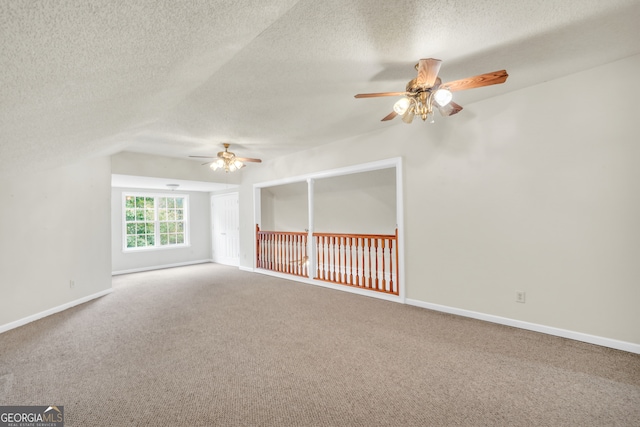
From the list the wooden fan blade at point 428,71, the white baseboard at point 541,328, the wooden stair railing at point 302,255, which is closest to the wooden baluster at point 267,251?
the wooden stair railing at point 302,255

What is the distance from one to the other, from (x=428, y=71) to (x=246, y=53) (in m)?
1.39

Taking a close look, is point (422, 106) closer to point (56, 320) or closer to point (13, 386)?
point (13, 386)

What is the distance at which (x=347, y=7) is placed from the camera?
165cm

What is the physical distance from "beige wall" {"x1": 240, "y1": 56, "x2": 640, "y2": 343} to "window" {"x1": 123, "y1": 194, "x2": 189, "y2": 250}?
645 cm

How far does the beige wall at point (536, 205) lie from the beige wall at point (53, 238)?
4893 mm

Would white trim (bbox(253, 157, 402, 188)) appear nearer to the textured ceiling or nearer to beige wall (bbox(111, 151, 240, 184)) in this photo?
the textured ceiling

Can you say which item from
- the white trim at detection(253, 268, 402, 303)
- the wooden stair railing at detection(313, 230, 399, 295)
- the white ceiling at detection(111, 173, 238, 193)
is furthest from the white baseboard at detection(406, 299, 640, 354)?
the white ceiling at detection(111, 173, 238, 193)

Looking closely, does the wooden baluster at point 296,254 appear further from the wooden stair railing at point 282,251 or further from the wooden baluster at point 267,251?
the wooden baluster at point 267,251

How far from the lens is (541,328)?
2.81 m

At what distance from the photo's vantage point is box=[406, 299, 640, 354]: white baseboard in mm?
2420

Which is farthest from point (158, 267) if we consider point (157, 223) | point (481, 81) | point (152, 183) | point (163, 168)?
point (481, 81)

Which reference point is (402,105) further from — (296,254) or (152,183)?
(152,183)

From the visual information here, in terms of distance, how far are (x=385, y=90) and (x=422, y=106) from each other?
556 mm

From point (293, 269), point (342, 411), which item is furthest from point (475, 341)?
point (293, 269)
